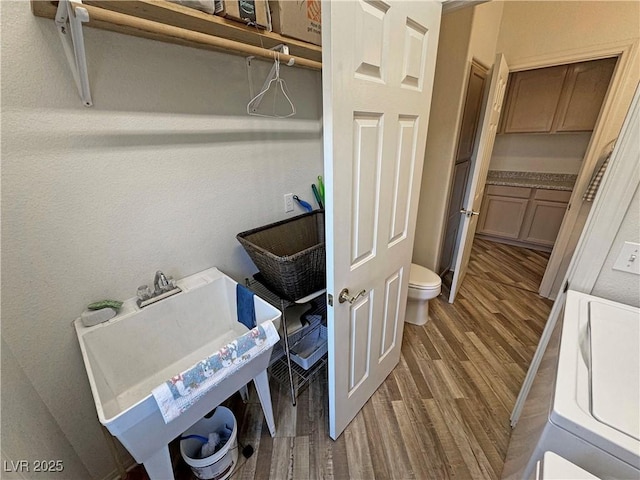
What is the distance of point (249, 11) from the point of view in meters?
0.93

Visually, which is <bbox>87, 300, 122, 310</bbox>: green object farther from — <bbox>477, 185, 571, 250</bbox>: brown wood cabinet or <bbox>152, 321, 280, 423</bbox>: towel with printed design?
<bbox>477, 185, 571, 250</bbox>: brown wood cabinet

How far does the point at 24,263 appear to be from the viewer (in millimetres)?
830

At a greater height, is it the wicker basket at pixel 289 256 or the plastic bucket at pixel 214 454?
the wicker basket at pixel 289 256

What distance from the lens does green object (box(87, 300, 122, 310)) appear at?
38.5 inches

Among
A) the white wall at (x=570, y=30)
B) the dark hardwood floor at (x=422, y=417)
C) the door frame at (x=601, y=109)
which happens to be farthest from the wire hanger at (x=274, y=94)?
the white wall at (x=570, y=30)

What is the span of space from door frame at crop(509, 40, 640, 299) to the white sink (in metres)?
2.58

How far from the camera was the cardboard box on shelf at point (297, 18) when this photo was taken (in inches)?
40.6

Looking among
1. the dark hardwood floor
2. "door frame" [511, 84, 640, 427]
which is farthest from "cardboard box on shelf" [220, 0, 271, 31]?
the dark hardwood floor

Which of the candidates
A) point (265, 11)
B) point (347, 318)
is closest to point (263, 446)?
point (347, 318)

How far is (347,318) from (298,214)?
2.68 ft

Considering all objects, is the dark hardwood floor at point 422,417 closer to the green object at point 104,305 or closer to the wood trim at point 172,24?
the green object at point 104,305

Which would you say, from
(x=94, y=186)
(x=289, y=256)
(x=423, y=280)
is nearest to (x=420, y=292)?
(x=423, y=280)

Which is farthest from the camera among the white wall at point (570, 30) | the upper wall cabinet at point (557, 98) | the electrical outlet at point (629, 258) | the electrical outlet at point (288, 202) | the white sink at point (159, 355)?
the upper wall cabinet at point (557, 98)

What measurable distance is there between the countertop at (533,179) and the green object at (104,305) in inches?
162
